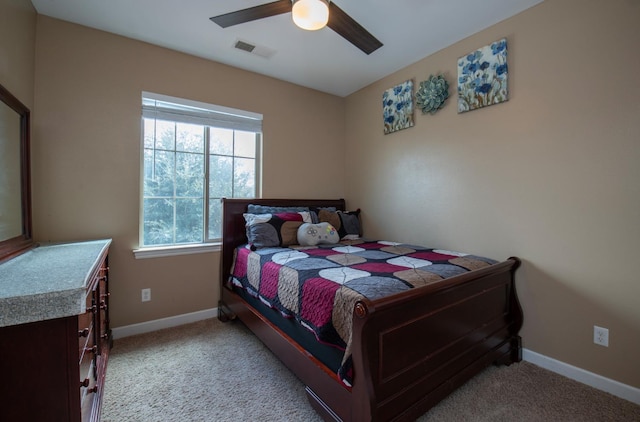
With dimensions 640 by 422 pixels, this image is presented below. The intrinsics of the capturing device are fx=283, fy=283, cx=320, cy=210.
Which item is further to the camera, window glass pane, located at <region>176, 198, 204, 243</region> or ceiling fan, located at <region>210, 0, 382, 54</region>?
window glass pane, located at <region>176, 198, 204, 243</region>

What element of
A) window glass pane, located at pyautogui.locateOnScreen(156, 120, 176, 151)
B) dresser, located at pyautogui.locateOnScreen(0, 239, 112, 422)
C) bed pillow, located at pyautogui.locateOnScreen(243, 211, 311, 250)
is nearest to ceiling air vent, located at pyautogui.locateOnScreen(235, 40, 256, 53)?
window glass pane, located at pyautogui.locateOnScreen(156, 120, 176, 151)

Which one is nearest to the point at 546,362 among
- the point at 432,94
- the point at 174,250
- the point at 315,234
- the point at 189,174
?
the point at 315,234

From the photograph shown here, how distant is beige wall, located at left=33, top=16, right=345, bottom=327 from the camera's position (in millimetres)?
2141

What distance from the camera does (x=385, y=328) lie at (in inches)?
50.1

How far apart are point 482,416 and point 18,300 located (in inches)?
82.3

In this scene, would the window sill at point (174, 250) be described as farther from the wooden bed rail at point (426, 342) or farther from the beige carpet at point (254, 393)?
the wooden bed rail at point (426, 342)

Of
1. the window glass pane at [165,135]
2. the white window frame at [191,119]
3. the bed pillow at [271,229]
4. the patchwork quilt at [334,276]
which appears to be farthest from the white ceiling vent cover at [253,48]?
the patchwork quilt at [334,276]

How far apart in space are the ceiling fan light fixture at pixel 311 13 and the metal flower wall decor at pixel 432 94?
1453 mm

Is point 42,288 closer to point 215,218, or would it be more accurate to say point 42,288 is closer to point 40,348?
point 40,348

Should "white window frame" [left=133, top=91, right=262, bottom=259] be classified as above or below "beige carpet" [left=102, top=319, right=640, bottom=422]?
above

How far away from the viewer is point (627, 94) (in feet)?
5.52

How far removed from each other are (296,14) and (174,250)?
2.17m

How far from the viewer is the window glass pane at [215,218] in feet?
9.55

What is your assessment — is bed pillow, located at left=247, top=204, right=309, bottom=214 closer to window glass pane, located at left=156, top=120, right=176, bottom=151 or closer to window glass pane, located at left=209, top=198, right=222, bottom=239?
window glass pane, located at left=209, top=198, right=222, bottom=239
